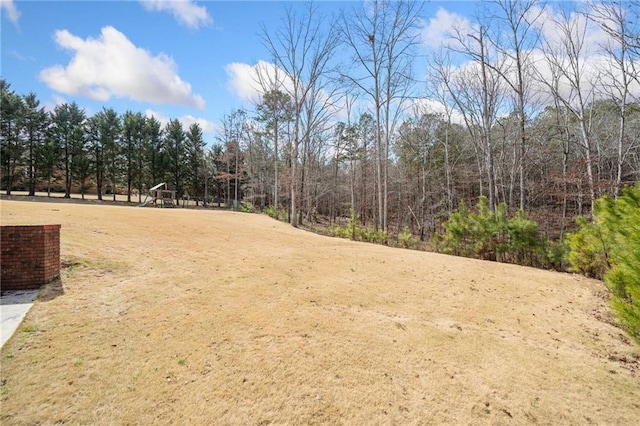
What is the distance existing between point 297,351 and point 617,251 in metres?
4.03

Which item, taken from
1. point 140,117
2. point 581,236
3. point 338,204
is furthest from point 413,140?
point 140,117

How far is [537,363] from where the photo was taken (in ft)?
10.7

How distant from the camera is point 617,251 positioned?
3609 mm

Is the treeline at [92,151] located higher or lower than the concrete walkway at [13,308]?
higher

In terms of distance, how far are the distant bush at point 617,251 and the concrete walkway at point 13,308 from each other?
5912 millimetres

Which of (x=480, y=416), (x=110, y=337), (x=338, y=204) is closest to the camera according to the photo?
(x=480, y=416)

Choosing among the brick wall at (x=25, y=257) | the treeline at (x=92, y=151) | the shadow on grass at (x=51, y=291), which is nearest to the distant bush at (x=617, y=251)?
the shadow on grass at (x=51, y=291)

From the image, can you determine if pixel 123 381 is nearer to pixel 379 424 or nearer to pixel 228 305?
pixel 228 305

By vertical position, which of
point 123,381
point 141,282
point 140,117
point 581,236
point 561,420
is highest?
point 140,117

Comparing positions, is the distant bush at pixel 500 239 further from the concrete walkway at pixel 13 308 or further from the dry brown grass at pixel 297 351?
the concrete walkway at pixel 13 308

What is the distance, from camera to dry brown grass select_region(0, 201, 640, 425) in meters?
2.34

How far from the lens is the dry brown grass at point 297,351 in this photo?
2344 millimetres

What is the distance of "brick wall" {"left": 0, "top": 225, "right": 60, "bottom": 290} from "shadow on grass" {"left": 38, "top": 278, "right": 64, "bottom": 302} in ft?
0.35

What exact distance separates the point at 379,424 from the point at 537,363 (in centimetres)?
220
